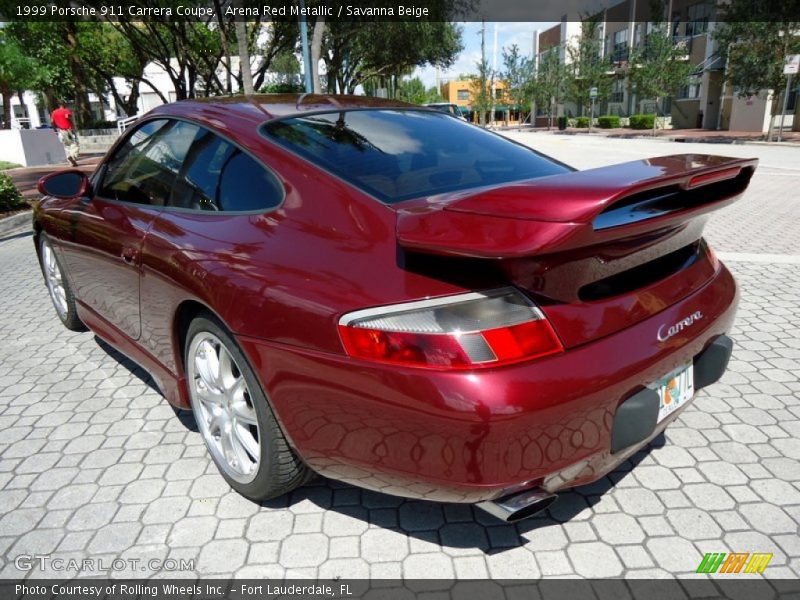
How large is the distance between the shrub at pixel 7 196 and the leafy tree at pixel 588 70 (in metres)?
45.2

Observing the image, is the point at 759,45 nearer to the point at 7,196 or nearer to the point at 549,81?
the point at 7,196

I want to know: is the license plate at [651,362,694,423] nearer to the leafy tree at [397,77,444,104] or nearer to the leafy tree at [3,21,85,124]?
the leafy tree at [3,21,85,124]

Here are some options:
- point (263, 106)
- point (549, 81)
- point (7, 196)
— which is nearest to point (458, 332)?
point (263, 106)

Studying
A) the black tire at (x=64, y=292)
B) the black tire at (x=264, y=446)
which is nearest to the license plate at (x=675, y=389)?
the black tire at (x=264, y=446)

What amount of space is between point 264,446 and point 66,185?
226 cm

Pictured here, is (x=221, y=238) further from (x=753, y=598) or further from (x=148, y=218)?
(x=753, y=598)

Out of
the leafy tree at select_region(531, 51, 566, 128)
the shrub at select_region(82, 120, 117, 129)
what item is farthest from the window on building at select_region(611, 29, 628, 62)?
the shrub at select_region(82, 120, 117, 129)

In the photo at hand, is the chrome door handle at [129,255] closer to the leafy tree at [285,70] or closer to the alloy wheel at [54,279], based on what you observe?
the alloy wheel at [54,279]

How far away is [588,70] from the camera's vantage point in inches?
1881

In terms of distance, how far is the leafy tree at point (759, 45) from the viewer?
907 inches

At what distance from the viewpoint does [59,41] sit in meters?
29.7

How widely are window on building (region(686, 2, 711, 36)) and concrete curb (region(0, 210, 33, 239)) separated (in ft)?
145

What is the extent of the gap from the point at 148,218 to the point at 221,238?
2.27 ft

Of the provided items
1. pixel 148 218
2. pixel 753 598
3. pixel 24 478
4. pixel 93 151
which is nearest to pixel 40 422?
pixel 24 478
